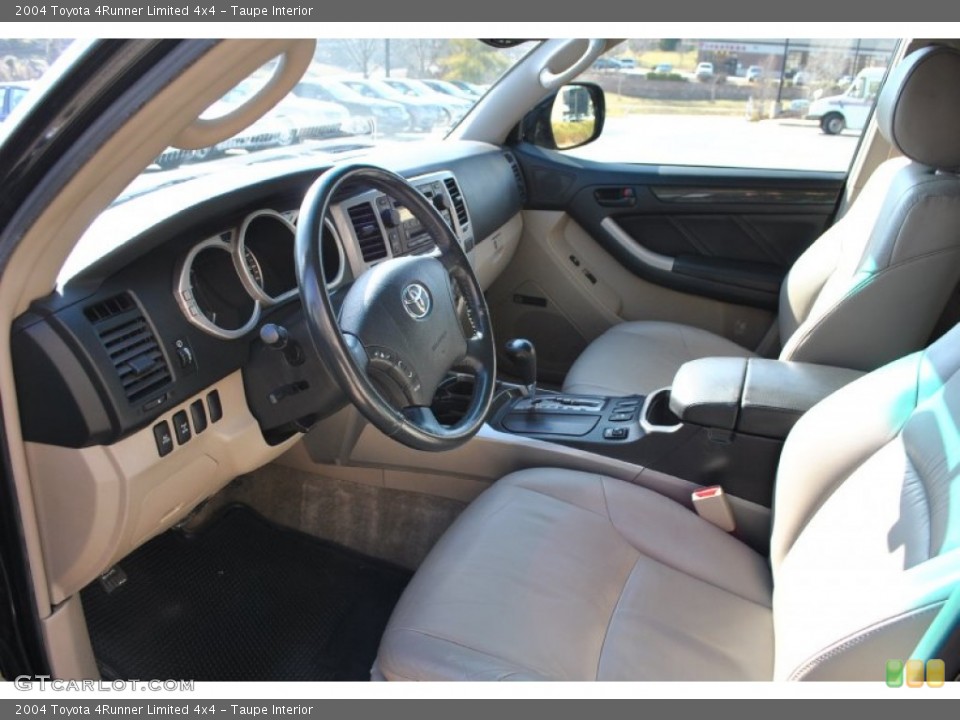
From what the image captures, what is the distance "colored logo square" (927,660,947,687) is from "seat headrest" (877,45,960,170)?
4.27 ft

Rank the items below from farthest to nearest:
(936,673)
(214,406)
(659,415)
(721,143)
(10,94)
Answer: (721,143), (659,415), (214,406), (10,94), (936,673)

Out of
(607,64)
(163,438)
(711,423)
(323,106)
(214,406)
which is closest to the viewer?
(163,438)

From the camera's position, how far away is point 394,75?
1958mm

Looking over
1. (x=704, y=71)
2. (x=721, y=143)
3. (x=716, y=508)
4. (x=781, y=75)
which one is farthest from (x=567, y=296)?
(x=716, y=508)

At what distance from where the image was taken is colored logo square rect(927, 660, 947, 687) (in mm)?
847

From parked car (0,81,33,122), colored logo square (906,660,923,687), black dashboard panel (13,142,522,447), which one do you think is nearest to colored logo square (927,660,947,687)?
colored logo square (906,660,923,687)

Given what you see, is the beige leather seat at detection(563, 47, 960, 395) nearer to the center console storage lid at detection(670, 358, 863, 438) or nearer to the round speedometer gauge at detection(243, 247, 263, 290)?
the center console storage lid at detection(670, 358, 863, 438)

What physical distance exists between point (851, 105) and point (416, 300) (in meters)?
2.00

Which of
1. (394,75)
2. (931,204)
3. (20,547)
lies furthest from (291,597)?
(931,204)

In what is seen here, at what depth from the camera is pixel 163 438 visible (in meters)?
1.32

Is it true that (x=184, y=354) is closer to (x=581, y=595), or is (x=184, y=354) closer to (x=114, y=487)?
(x=114, y=487)

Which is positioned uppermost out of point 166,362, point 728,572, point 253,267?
point 253,267

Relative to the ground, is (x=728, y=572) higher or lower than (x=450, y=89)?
lower

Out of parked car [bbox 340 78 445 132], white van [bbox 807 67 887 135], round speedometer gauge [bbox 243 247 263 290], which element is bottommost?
round speedometer gauge [bbox 243 247 263 290]
